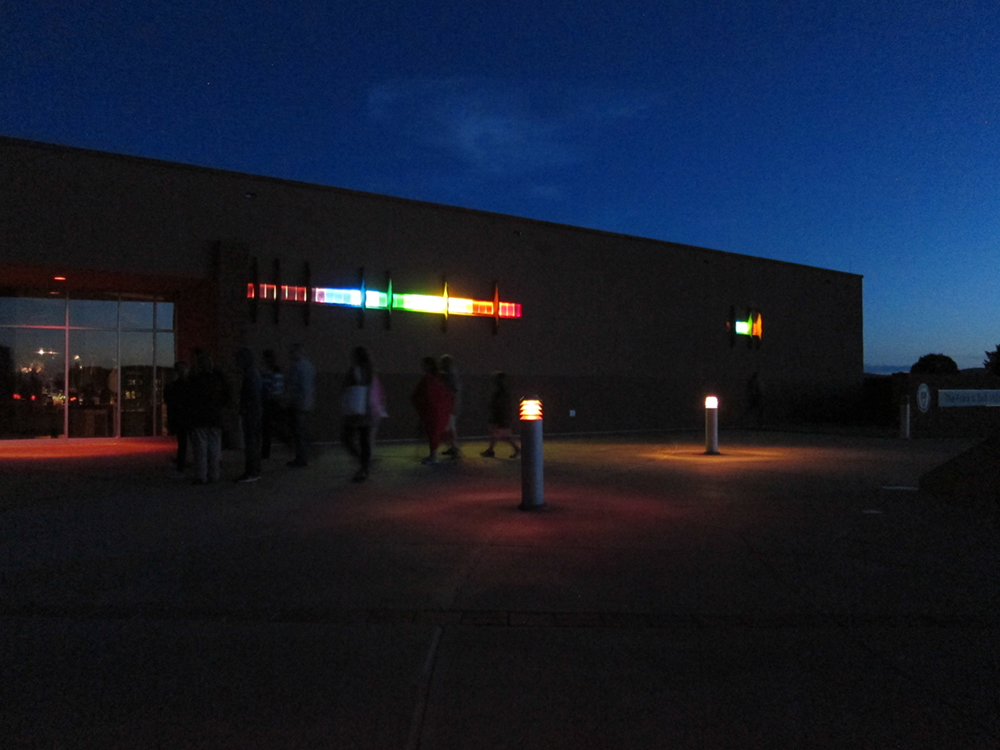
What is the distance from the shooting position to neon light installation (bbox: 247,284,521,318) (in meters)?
18.0

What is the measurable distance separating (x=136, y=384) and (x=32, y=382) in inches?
86.2

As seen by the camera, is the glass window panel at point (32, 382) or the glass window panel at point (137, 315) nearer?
the glass window panel at point (32, 382)

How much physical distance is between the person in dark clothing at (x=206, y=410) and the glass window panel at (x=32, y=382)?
10048mm

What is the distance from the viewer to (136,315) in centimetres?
1981

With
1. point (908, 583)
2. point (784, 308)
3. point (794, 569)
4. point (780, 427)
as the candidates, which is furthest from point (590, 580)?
point (784, 308)

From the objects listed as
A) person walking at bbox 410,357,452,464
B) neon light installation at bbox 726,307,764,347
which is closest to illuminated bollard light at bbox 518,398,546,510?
person walking at bbox 410,357,452,464

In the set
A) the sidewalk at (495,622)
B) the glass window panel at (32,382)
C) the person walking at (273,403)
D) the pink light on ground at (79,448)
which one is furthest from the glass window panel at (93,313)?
the sidewalk at (495,622)

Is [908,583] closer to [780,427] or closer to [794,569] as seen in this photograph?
[794,569]

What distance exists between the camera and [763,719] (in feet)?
12.1

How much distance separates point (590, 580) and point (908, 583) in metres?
2.34

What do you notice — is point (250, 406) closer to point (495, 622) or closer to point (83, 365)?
point (495, 622)

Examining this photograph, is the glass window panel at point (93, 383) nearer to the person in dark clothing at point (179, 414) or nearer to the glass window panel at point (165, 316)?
the glass window panel at point (165, 316)

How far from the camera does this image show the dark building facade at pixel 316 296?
16.5 meters

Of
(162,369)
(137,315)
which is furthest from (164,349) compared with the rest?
(137,315)
